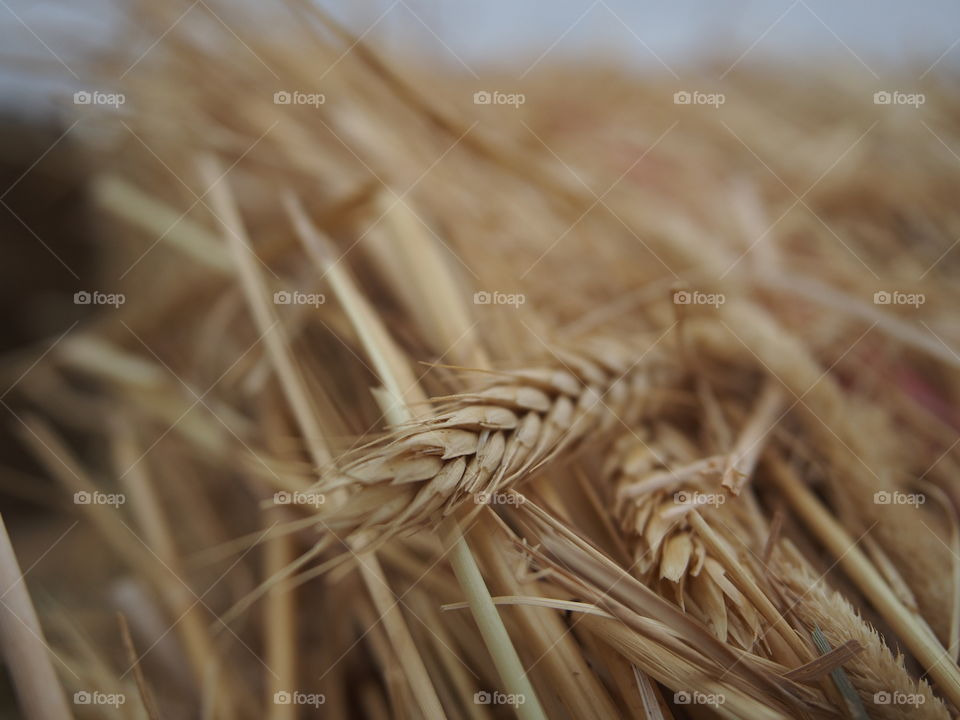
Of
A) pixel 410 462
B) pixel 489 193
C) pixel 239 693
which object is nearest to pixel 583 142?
pixel 489 193

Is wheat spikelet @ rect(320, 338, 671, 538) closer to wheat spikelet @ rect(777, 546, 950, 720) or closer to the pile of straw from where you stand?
the pile of straw

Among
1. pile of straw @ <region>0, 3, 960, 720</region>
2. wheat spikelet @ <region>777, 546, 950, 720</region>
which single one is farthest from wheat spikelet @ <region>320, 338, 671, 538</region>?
wheat spikelet @ <region>777, 546, 950, 720</region>

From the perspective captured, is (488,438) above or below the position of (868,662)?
above

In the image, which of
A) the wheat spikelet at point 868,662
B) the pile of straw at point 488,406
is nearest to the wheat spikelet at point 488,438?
the pile of straw at point 488,406

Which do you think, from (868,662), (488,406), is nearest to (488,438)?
(488,406)

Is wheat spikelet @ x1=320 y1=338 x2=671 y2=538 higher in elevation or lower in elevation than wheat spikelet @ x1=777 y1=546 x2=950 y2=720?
higher

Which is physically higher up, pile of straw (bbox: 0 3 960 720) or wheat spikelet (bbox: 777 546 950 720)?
pile of straw (bbox: 0 3 960 720)

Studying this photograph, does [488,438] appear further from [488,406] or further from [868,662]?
[868,662]

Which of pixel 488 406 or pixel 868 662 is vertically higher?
pixel 488 406

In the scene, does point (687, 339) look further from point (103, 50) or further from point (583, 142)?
point (103, 50)
